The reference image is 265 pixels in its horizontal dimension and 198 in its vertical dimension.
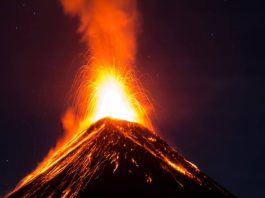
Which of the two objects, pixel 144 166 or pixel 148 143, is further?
pixel 148 143

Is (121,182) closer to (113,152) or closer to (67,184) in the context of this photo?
(67,184)

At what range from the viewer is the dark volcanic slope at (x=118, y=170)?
56.4 metres

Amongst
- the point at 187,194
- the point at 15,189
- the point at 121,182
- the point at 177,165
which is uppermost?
the point at 177,165

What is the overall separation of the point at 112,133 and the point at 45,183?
14.3 m

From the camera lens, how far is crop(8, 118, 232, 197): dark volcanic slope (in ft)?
185

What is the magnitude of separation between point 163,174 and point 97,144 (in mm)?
11931

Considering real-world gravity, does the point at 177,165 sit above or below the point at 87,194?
above

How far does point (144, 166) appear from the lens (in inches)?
2463

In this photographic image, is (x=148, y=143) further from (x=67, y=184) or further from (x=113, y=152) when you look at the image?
(x=67, y=184)

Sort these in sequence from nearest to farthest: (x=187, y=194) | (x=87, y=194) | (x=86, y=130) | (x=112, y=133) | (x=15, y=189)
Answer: (x=87, y=194)
(x=187, y=194)
(x=15, y=189)
(x=112, y=133)
(x=86, y=130)

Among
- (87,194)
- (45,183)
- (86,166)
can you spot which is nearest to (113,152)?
(86,166)

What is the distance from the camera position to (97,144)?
7100 cm

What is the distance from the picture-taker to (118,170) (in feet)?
194

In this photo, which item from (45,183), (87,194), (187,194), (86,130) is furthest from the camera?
(86,130)
